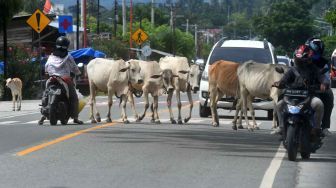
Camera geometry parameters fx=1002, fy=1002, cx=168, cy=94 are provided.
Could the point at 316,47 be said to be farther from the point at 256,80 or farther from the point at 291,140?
the point at 256,80

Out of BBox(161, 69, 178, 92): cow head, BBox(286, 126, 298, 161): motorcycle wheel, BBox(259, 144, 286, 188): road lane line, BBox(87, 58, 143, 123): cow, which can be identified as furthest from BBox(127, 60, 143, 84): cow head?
BBox(286, 126, 298, 161): motorcycle wheel

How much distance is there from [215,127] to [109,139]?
219 inches

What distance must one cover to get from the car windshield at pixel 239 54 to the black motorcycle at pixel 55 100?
19.0 feet

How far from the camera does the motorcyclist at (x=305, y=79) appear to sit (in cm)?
1488

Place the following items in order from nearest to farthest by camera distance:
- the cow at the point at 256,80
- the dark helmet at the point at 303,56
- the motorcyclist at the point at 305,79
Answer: the motorcyclist at the point at 305,79, the dark helmet at the point at 303,56, the cow at the point at 256,80

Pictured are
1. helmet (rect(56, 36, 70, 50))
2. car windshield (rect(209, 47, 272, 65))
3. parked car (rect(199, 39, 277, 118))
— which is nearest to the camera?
helmet (rect(56, 36, 70, 50))

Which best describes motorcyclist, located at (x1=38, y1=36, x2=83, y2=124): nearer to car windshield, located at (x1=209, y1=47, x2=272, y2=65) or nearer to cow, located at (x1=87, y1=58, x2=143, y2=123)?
cow, located at (x1=87, y1=58, x2=143, y2=123)

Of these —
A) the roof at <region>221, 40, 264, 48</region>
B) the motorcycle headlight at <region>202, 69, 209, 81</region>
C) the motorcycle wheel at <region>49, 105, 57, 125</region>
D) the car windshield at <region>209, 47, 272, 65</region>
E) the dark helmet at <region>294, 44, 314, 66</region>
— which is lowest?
the motorcycle wheel at <region>49, 105, 57, 125</region>

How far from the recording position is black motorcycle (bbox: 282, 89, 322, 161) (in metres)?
14.6

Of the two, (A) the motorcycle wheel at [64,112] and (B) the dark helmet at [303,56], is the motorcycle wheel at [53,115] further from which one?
(B) the dark helmet at [303,56]

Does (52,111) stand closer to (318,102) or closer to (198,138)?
(198,138)

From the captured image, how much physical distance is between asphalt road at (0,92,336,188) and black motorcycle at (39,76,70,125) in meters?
0.36

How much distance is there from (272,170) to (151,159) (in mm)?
1971

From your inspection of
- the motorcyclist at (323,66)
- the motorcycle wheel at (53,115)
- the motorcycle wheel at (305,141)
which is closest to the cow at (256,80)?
the motorcycle wheel at (53,115)
